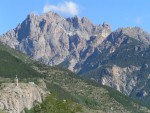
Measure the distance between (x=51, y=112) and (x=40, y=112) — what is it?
396cm

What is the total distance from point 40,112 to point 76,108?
11.9 metres

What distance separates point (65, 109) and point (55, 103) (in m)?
3.78

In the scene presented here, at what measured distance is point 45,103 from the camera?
15512 centimetres

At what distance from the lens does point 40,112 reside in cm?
15412

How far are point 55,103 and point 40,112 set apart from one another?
5.62 meters

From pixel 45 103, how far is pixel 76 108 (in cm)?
1032

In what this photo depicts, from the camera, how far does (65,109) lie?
155 meters

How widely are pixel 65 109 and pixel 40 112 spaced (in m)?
8.07

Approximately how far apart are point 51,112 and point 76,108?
910 cm

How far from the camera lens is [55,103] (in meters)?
155

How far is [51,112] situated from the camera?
152 meters

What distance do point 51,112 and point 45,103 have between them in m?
4.23
